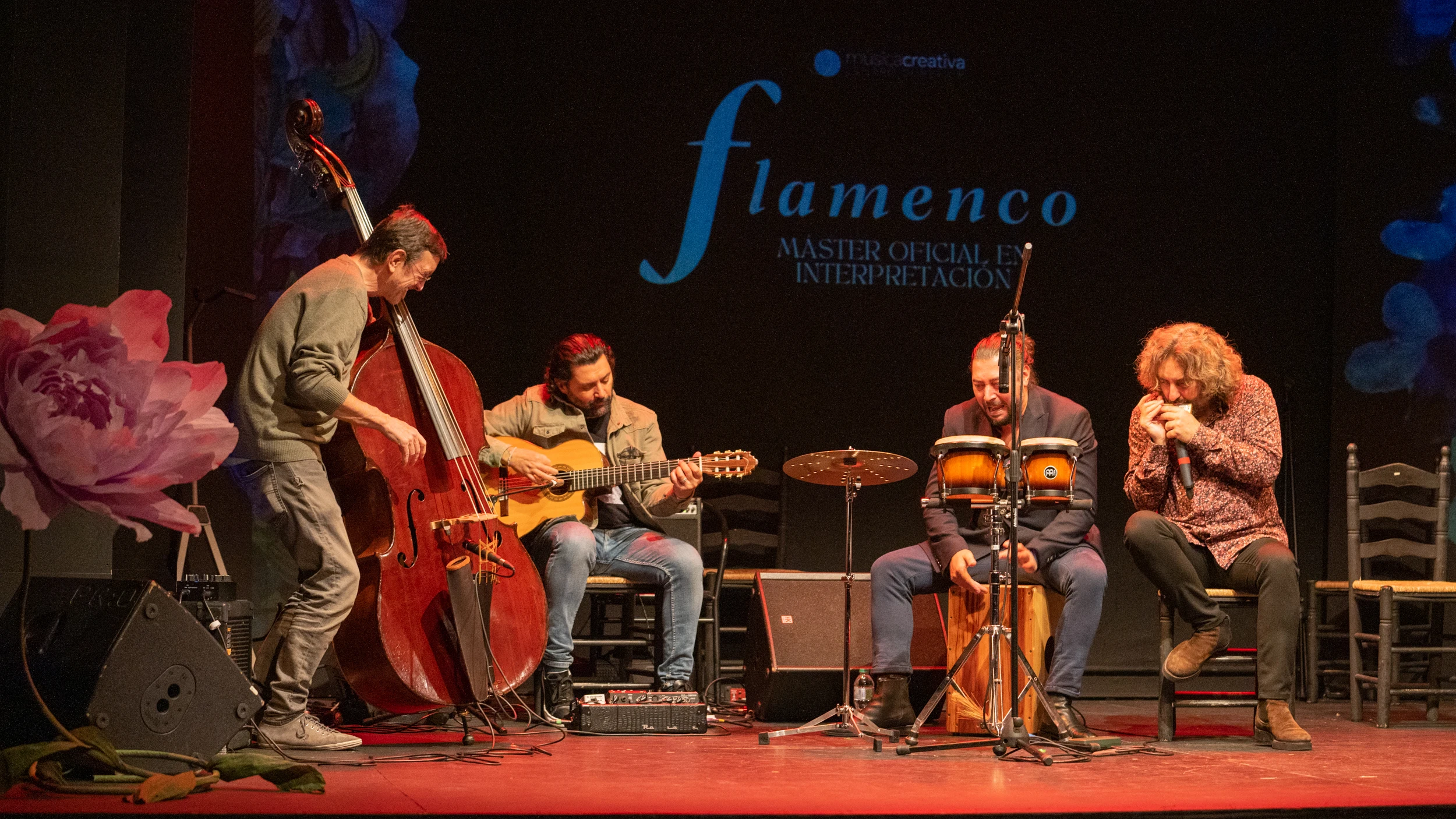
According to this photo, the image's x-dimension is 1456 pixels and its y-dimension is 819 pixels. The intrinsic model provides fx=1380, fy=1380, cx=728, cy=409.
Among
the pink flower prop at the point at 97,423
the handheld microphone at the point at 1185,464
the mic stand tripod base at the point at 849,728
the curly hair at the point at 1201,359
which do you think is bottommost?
the mic stand tripod base at the point at 849,728

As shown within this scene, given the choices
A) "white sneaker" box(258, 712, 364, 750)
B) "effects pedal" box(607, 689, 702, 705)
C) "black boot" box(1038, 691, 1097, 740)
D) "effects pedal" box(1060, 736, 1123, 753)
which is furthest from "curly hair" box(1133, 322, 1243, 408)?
"white sneaker" box(258, 712, 364, 750)

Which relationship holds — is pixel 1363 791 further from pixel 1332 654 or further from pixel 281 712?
pixel 1332 654

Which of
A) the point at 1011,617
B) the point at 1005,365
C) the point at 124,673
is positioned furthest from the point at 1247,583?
the point at 124,673

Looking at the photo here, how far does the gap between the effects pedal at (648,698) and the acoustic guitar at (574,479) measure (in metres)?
0.66

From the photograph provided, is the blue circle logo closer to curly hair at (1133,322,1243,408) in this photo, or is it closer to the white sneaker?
curly hair at (1133,322,1243,408)

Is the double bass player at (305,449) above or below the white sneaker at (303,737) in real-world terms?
above

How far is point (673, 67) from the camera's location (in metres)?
6.23

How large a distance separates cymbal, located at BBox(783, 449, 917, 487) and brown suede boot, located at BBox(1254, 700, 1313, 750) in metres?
1.31

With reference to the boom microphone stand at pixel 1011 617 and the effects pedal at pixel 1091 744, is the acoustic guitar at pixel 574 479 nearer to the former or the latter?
the boom microphone stand at pixel 1011 617

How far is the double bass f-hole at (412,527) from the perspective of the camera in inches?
153

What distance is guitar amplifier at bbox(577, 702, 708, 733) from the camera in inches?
174

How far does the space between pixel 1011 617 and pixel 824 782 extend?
75 centimetres

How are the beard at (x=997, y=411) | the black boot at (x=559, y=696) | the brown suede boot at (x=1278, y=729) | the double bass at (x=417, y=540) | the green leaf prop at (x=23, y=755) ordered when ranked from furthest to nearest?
the black boot at (x=559, y=696), the beard at (x=997, y=411), the brown suede boot at (x=1278, y=729), the double bass at (x=417, y=540), the green leaf prop at (x=23, y=755)

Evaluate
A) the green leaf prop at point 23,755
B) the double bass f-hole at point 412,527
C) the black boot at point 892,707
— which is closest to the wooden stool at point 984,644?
the black boot at point 892,707
